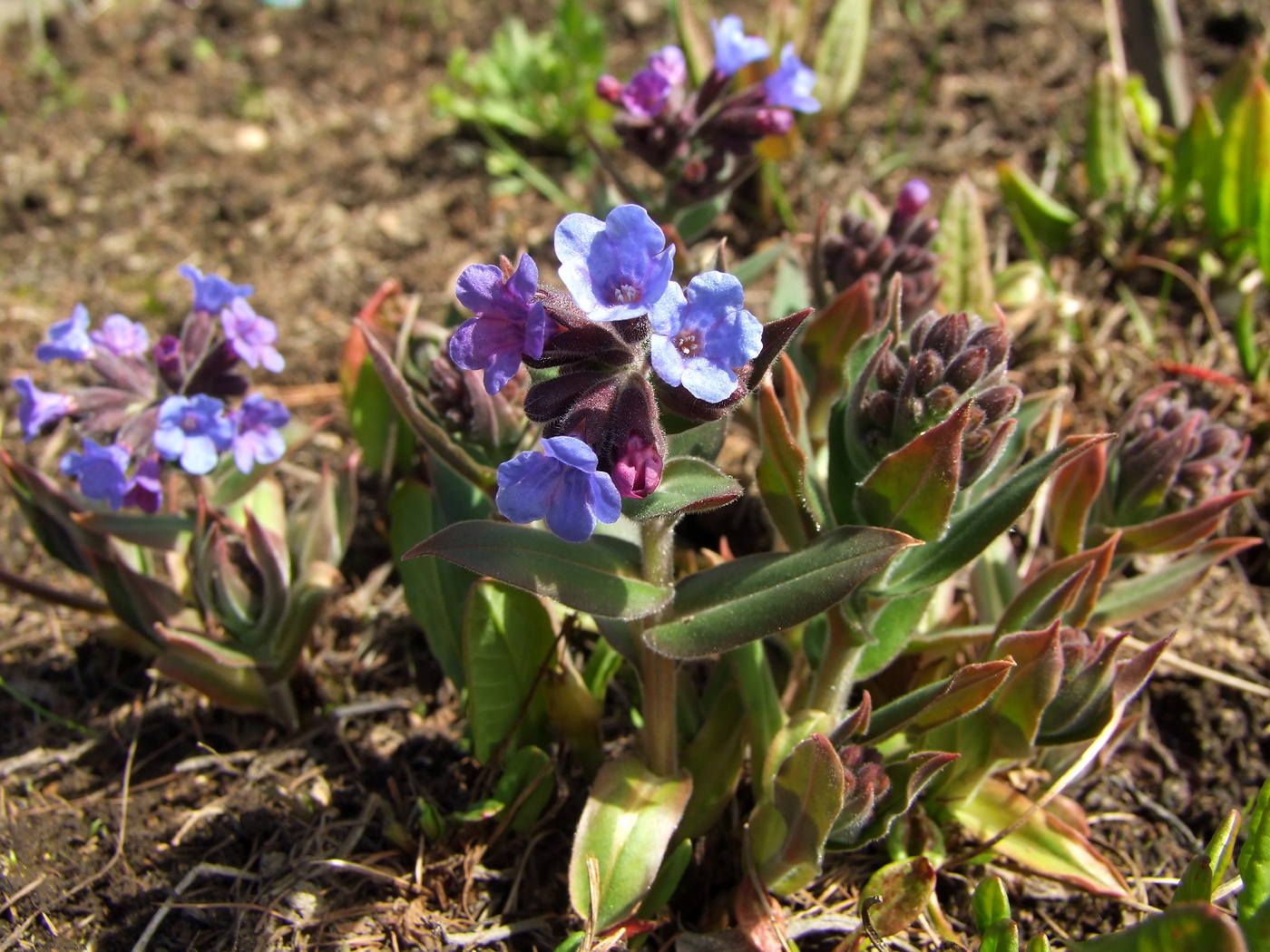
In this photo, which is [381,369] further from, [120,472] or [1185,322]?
[1185,322]

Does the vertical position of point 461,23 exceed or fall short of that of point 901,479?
it exceeds it

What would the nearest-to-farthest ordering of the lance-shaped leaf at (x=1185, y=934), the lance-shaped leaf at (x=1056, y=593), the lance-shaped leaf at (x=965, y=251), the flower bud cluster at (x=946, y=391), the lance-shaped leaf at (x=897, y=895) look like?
the lance-shaped leaf at (x=1185, y=934), the flower bud cluster at (x=946, y=391), the lance-shaped leaf at (x=897, y=895), the lance-shaped leaf at (x=1056, y=593), the lance-shaped leaf at (x=965, y=251)

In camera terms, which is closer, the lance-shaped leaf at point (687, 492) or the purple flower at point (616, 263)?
the purple flower at point (616, 263)

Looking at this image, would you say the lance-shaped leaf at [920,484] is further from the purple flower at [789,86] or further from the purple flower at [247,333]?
the purple flower at [247,333]

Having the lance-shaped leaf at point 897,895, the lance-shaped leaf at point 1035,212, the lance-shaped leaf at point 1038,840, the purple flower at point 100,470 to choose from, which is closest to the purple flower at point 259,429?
the purple flower at point 100,470

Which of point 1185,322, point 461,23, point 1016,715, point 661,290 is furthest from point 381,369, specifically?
point 461,23

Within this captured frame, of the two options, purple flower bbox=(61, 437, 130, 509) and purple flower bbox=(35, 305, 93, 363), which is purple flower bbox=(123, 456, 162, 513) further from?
purple flower bbox=(35, 305, 93, 363)
